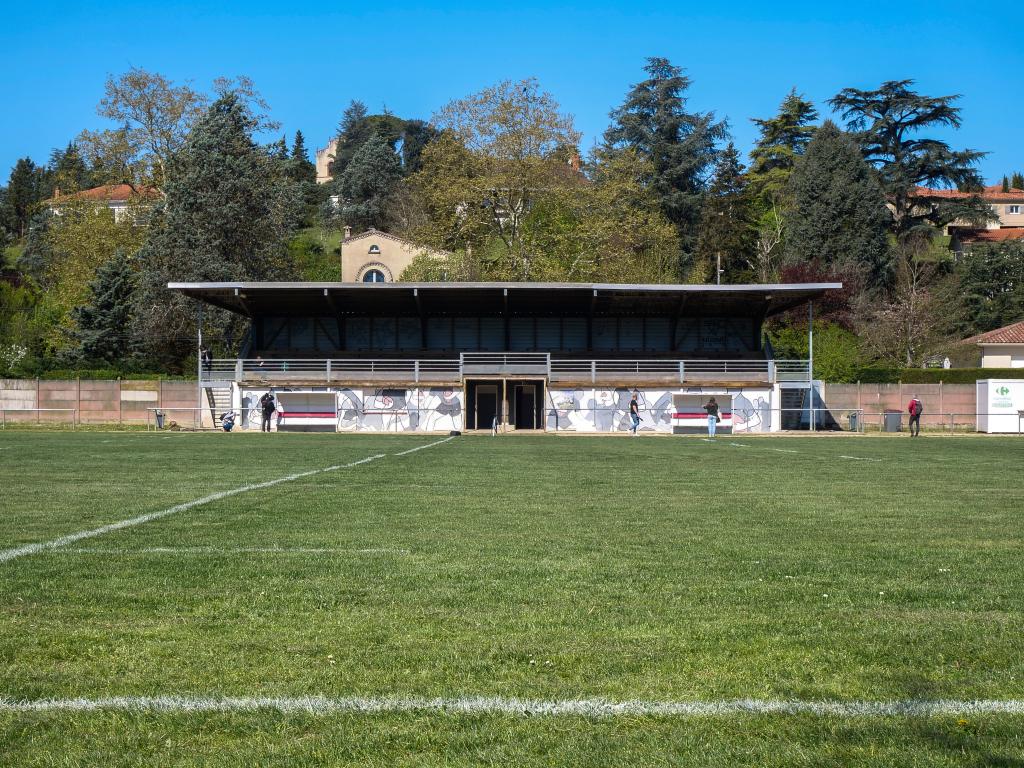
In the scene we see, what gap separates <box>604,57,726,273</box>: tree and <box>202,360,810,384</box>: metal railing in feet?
102

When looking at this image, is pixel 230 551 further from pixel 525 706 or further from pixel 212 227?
pixel 212 227

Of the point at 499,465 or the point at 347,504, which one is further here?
the point at 499,465

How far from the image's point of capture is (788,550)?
342 inches

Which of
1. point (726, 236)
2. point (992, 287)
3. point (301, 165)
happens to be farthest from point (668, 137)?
point (301, 165)

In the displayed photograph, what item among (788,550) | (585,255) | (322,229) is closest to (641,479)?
(788,550)

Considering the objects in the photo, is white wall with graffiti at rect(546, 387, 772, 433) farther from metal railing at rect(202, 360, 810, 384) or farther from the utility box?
the utility box

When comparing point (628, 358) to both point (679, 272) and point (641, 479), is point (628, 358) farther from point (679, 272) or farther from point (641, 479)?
point (641, 479)

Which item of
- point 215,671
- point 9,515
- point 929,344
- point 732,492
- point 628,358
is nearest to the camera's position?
point 215,671

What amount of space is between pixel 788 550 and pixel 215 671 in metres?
5.32

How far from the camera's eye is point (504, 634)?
18.0 feet

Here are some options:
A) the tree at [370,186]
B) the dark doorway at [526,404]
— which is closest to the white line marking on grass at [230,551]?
the dark doorway at [526,404]

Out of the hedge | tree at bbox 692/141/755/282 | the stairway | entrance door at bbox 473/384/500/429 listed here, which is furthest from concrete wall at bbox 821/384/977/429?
the stairway

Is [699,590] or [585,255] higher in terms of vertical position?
[585,255]

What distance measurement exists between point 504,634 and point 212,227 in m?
56.9
